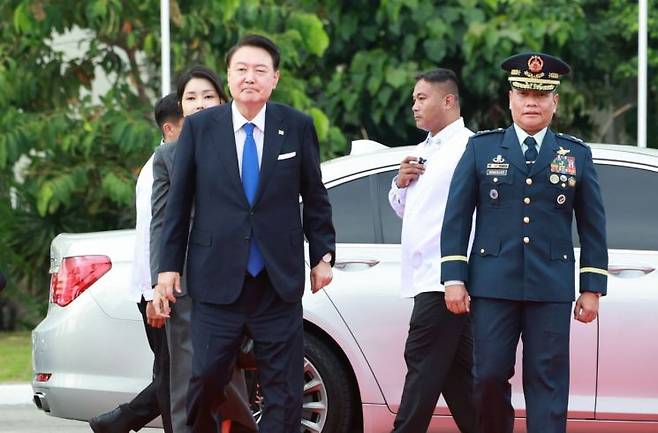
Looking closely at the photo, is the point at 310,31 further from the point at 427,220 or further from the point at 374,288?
the point at 427,220

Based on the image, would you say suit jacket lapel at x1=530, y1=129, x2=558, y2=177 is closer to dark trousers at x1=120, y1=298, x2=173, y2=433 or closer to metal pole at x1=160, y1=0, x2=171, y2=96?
dark trousers at x1=120, y1=298, x2=173, y2=433

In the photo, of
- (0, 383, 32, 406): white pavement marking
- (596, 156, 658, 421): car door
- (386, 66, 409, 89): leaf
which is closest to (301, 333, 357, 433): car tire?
(596, 156, 658, 421): car door

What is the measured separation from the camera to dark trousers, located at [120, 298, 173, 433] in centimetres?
709

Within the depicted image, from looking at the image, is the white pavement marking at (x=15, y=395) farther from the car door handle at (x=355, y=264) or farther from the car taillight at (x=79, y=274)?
the car door handle at (x=355, y=264)

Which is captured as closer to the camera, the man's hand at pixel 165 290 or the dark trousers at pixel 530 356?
the man's hand at pixel 165 290

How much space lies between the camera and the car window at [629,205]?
785cm

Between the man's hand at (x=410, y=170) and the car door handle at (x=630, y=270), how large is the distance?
1.17m

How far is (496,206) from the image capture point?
21.0 ft

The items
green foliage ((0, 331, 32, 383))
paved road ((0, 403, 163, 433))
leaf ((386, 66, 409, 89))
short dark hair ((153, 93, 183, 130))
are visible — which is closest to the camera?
short dark hair ((153, 93, 183, 130))

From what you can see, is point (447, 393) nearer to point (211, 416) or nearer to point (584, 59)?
point (211, 416)

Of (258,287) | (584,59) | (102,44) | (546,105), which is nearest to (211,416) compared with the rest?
(258,287)

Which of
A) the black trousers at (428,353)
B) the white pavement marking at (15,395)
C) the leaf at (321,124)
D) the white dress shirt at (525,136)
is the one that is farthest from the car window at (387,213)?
the leaf at (321,124)

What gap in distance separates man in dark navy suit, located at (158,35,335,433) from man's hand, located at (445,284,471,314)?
19.7 inches

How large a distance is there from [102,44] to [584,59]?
15.2ft
